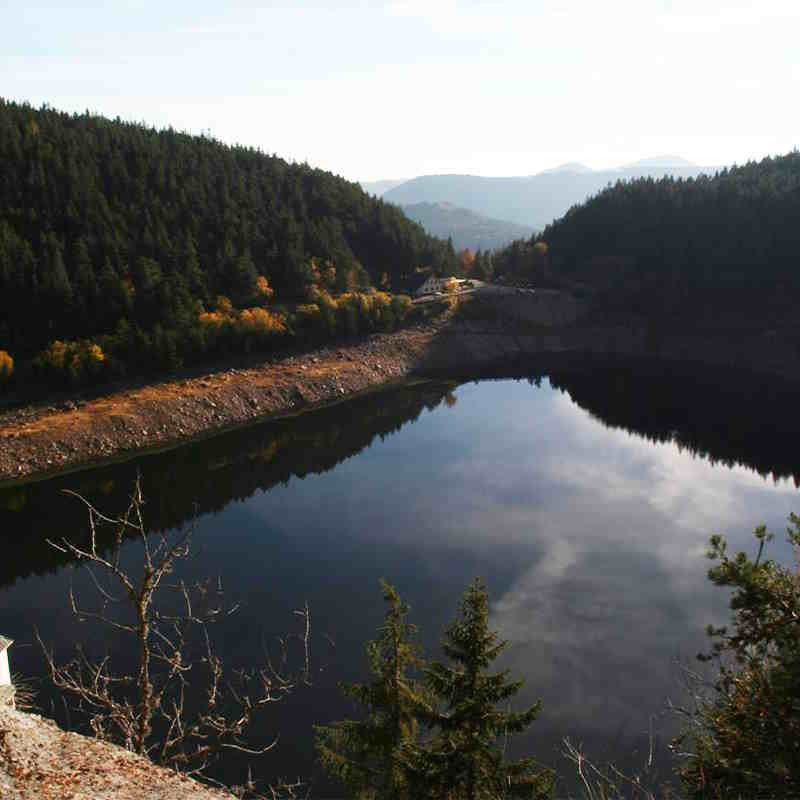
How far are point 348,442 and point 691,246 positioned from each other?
250 feet

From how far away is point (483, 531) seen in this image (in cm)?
4803

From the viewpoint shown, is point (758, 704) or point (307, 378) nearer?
point (758, 704)

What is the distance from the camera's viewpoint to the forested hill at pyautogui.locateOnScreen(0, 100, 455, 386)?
80312mm

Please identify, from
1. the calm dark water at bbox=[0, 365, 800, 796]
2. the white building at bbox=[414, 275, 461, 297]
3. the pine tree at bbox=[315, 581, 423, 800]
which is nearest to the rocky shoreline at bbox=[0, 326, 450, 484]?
the calm dark water at bbox=[0, 365, 800, 796]

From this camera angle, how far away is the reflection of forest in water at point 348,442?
2072 inches

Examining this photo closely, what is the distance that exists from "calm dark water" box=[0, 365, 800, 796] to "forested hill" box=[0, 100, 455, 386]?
81.2 feet

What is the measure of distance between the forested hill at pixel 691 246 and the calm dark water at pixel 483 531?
2916 centimetres

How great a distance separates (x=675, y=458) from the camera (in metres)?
64.8

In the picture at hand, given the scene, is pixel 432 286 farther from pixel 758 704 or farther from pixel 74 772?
pixel 758 704

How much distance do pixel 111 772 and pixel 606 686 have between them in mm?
22659

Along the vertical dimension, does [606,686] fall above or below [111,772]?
below

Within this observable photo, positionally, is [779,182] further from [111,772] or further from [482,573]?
[111,772]

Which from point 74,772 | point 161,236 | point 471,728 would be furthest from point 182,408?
point 471,728

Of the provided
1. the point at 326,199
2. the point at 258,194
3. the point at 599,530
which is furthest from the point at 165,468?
the point at 326,199
